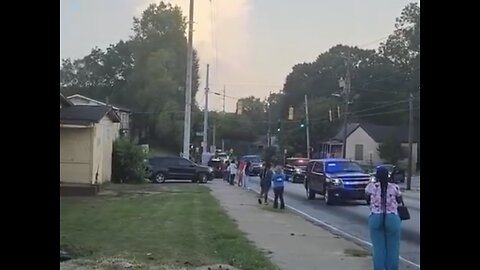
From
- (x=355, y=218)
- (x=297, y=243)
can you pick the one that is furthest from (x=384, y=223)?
(x=355, y=218)

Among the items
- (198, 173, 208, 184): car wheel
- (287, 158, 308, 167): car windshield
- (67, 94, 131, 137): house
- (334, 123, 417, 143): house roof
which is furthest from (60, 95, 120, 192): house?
(334, 123, 417, 143): house roof

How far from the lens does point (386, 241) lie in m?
8.97

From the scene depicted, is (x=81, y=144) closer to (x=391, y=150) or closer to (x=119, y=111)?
(x=119, y=111)

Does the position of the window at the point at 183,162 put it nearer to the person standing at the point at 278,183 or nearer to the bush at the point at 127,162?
the bush at the point at 127,162

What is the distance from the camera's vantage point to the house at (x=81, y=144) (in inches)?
983

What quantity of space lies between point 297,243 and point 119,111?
2410 centimetres

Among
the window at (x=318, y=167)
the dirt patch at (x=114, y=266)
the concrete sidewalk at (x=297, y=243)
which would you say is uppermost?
the window at (x=318, y=167)

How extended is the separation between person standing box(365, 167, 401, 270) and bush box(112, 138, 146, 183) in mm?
23524

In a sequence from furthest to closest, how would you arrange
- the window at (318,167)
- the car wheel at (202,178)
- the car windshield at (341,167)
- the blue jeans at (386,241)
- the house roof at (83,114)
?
the car wheel at (202,178) < the window at (318,167) < the car windshield at (341,167) < the house roof at (83,114) < the blue jeans at (386,241)

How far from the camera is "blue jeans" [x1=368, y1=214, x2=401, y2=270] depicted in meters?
8.92

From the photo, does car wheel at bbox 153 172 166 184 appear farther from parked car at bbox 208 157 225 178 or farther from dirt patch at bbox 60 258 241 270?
dirt patch at bbox 60 258 241 270

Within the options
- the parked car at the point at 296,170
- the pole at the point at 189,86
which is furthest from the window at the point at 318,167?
the parked car at the point at 296,170

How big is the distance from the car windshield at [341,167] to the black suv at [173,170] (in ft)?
40.0
